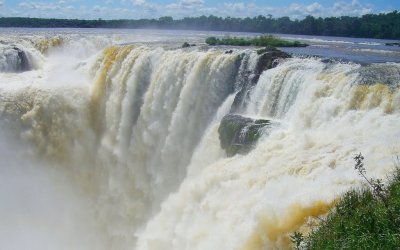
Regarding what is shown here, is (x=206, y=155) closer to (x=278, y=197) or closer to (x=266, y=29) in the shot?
(x=278, y=197)

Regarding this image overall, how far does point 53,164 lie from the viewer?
17.6 m

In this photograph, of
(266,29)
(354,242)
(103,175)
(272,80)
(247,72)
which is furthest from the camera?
(266,29)

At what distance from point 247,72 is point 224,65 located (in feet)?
2.31

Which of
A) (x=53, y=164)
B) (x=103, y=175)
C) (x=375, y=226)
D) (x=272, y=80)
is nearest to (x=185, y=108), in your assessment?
(x=272, y=80)

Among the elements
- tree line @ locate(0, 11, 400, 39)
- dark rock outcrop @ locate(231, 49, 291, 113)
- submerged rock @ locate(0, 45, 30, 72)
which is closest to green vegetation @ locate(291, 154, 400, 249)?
dark rock outcrop @ locate(231, 49, 291, 113)

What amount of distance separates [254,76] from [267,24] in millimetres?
42003

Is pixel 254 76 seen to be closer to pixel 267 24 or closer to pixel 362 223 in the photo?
pixel 362 223

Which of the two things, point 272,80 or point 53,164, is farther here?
point 53,164

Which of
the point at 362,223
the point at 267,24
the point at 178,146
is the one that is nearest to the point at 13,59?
the point at 178,146

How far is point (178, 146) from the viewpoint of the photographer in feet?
48.1

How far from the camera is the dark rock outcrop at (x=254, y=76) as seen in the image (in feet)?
44.6

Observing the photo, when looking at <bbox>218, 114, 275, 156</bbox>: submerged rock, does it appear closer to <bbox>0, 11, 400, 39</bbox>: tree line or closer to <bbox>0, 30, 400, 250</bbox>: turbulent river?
<bbox>0, 30, 400, 250</bbox>: turbulent river

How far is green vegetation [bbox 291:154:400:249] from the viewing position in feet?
18.3

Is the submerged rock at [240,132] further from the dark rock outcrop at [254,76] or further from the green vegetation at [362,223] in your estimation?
the green vegetation at [362,223]
